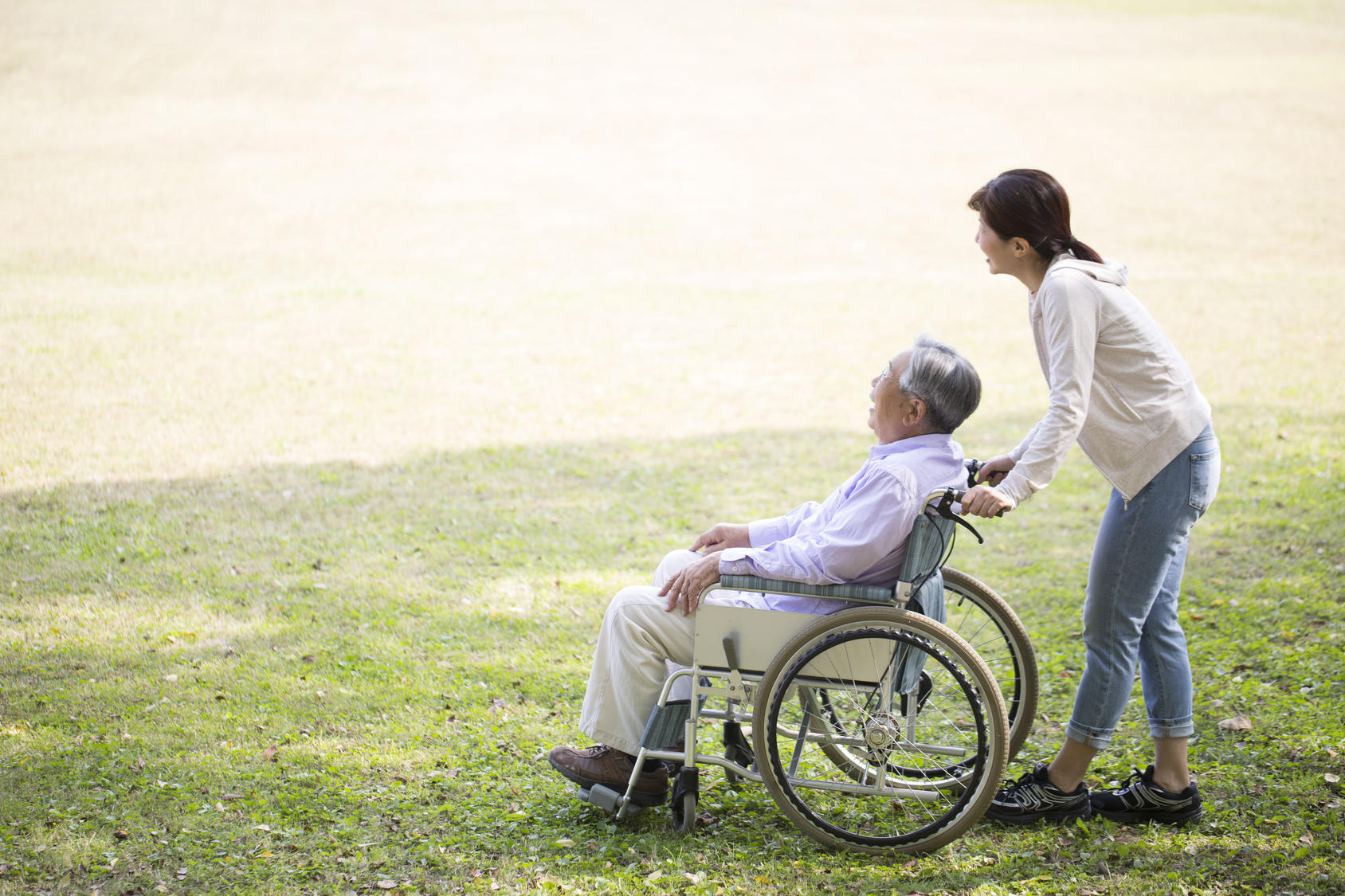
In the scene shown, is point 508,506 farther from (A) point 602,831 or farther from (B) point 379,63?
(B) point 379,63

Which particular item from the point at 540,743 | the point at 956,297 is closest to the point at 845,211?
the point at 956,297

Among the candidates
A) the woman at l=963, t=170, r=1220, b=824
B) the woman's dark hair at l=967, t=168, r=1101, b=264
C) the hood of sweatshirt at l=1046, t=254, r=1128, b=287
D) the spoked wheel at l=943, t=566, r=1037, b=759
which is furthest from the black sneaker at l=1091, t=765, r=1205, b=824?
the woman's dark hair at l=967, t=168, r=1101, b=264

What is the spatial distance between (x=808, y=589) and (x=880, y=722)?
419 mm

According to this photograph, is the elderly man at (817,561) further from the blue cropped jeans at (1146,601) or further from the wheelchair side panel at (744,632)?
the blue cropped jeans at (1146,601)

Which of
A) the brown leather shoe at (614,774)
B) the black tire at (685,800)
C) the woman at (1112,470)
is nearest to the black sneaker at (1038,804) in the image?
the woman at (1112,470)

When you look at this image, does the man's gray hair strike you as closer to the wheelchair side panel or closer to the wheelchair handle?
the wheelchair handle

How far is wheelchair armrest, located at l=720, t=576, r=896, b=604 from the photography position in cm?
301

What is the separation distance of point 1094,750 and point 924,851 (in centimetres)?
59

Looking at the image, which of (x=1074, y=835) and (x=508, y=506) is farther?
(x=508, y=506)

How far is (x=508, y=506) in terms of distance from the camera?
23.5 ft

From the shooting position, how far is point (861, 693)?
306cm

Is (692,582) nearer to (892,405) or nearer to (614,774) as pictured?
(614,774)

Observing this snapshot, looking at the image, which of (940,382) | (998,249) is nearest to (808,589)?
(940,382)

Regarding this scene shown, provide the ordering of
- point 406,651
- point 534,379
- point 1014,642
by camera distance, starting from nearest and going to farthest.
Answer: point 1014,642 → point 406,651 → point 534,379
